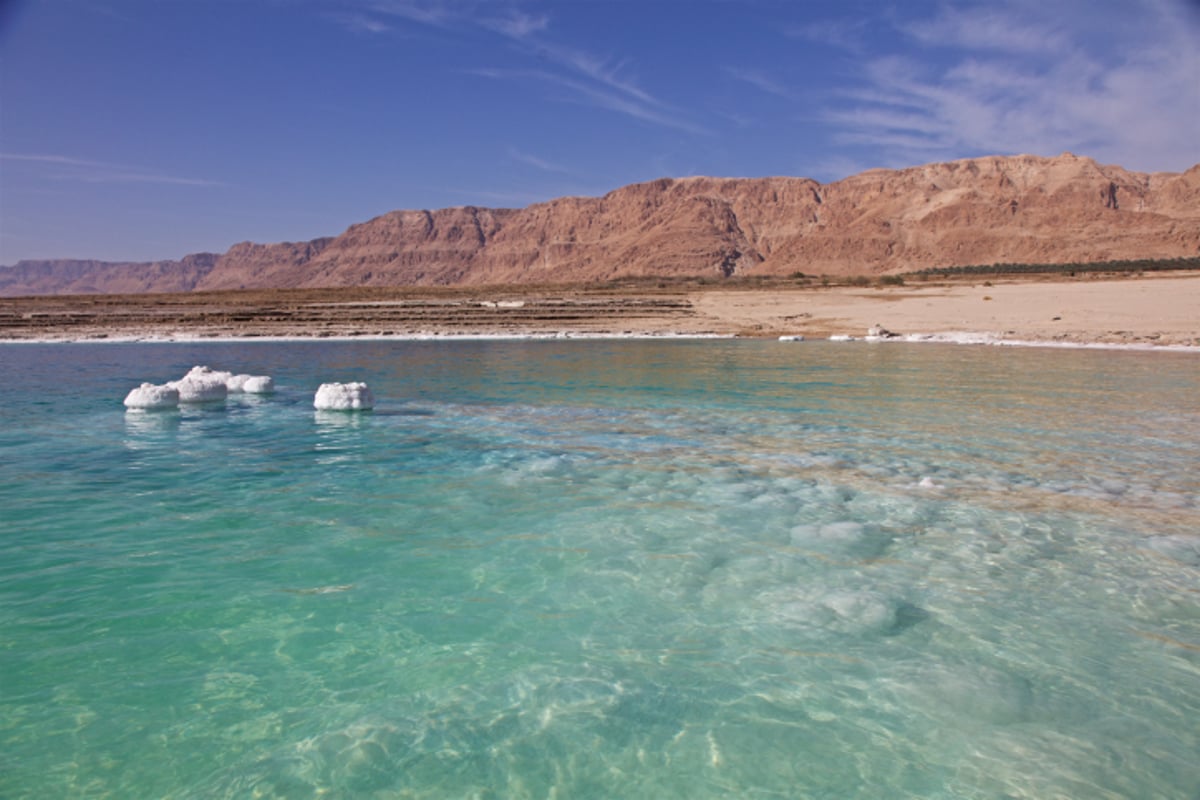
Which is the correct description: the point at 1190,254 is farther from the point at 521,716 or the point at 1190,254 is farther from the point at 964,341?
the point at 521,716

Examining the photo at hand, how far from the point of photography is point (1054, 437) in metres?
10.3

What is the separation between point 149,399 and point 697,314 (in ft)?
119

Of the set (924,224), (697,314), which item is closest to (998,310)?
(697,314)

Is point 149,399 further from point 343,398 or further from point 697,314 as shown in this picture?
point 697,314

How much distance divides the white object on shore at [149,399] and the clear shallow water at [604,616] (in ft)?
11.0

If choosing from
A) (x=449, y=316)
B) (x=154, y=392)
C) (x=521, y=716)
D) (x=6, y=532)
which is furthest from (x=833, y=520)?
(x=449, y=316)

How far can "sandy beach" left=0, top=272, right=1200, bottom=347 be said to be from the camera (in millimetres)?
33250

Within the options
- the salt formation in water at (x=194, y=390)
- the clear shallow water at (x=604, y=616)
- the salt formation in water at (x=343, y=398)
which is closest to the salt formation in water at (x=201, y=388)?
the salt formation in water at (x=194, y=390)

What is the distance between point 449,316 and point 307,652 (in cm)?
4374

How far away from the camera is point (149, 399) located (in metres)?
13.3

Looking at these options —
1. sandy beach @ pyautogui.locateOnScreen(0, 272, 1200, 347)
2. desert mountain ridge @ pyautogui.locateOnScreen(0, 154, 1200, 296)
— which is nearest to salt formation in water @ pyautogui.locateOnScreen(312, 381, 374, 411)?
sandy beach @ pyautogui.locateOnScreen(0, 272, 1200, 347)

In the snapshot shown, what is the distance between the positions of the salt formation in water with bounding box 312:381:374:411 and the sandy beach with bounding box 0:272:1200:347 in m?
26.8

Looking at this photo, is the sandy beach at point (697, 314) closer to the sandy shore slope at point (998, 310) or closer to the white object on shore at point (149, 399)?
the sandy shore slope at point (998, 310)

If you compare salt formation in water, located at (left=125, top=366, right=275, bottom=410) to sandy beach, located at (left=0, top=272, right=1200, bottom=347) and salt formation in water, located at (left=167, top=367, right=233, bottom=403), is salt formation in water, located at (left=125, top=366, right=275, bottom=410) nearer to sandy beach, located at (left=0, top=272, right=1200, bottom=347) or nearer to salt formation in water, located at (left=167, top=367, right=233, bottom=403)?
salt formation in water, located at (left=167, top=367, right=233, bottom=403)
